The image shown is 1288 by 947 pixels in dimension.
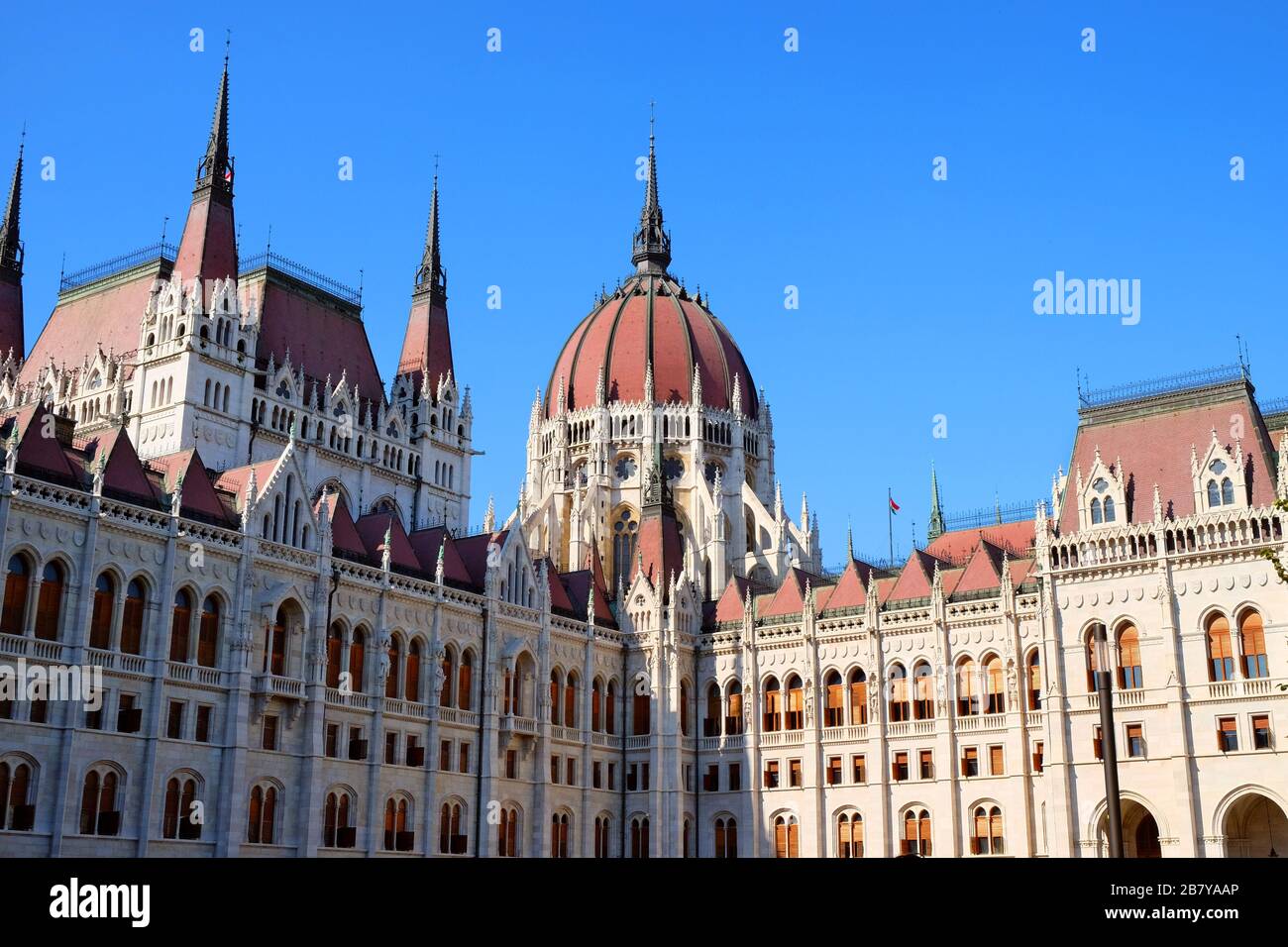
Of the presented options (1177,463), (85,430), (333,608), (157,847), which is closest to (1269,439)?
(1177,463)

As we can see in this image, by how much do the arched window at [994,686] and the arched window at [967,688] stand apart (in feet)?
1.53

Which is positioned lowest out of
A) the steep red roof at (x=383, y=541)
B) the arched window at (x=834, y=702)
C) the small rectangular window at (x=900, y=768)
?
the small rectangular window at (x=900, y=768)

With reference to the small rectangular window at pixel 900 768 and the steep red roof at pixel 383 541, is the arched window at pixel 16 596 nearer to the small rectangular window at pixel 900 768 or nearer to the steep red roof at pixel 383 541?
the steep red roof at pixel 383 541

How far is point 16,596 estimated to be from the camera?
46.1 metres

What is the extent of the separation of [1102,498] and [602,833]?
28.8 metres

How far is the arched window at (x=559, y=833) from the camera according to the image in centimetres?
6575

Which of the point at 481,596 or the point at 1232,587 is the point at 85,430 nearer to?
the point at 481,596

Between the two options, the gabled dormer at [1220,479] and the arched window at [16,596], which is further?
the gabled dormer at [1220,479]

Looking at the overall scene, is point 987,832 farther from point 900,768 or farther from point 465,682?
point 465,682

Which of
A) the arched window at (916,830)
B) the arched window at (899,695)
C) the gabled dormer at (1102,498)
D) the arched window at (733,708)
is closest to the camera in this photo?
the gabled dormer at (1102,498)

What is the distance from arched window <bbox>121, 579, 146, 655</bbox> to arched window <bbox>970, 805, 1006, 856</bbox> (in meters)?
35.9

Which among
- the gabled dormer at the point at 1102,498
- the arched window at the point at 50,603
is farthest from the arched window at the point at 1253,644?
the arched window at the point at 50,603

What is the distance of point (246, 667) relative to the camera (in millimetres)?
52344

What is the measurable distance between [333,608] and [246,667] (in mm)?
5542
